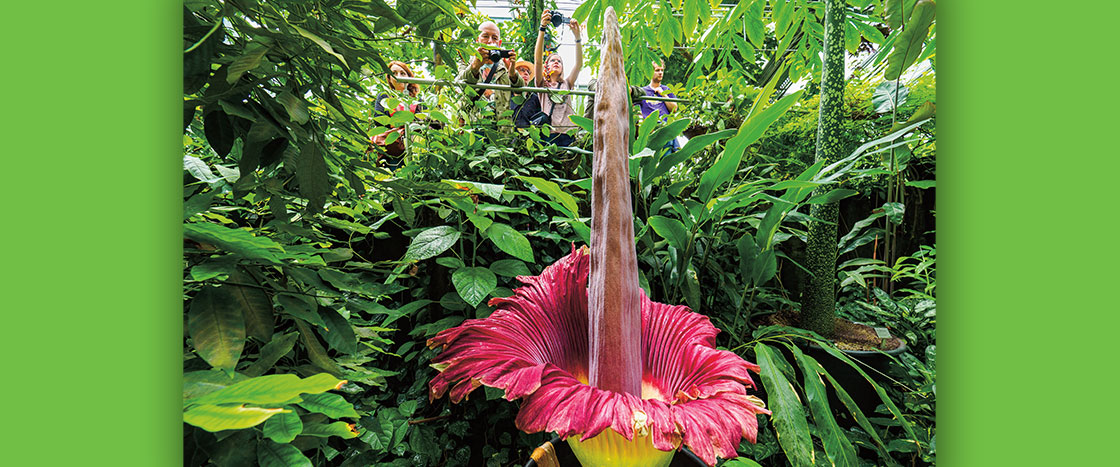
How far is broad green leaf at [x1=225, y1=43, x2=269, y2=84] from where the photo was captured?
375mm

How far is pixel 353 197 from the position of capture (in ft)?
2.26

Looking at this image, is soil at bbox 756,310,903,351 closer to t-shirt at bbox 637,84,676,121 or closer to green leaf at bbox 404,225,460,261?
t-shirt at bbox 637,84,676,121

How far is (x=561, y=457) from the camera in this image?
1.76ft

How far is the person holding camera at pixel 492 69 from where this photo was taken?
80cm

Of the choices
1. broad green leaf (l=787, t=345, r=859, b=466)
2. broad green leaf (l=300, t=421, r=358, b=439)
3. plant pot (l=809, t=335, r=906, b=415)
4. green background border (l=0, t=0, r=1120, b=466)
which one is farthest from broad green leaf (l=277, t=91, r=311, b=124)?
plant pot (l=809, t=335, r=906, b=415)

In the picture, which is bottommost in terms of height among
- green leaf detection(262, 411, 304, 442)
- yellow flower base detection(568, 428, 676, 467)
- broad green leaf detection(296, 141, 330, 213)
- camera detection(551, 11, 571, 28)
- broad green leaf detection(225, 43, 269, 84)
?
yellow flower base detection(568, 428, 676, 467)

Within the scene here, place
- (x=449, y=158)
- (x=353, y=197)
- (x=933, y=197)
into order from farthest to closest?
(x=449, y=158) → (x=933, y=197) → (x=353, y=197)

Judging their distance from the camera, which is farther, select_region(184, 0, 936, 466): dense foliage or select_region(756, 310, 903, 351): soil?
select_region(756, 310, 903, 351): soil

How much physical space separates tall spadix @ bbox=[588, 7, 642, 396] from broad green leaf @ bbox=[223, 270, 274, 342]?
1.03ft
